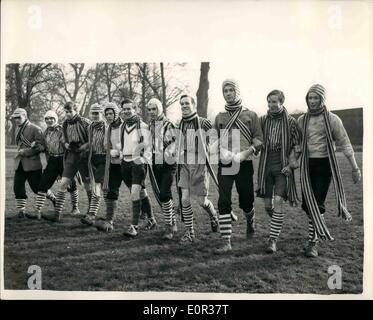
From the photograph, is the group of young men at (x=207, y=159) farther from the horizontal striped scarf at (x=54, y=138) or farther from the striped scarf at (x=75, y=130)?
the horizontal striped scarf at (x=54, y=138)

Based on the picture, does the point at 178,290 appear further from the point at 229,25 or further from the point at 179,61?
the point at 229,25

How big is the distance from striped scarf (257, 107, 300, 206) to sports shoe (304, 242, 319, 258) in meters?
0.49

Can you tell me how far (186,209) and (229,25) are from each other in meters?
2.16

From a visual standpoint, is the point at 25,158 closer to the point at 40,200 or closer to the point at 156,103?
the point at 40,200

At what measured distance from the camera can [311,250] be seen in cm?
507

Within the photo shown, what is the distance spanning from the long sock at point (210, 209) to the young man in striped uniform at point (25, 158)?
6.37 feet

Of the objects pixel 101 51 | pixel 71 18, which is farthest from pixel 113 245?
pixel 71 18

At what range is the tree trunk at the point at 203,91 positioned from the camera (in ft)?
17.1

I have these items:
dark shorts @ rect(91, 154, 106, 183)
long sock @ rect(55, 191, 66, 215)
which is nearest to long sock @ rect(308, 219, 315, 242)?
dark shorts @ rect(91, 154, 106, 183)

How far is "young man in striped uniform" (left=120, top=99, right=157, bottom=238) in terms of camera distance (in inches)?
207

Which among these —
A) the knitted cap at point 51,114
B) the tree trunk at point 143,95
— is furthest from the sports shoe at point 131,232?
the knitted cap at point 51,114

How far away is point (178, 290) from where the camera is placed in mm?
5098

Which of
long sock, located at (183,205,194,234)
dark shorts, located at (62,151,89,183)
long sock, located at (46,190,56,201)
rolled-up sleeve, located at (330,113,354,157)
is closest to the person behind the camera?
rolled-up sleeve, located at (330,113,354,157)

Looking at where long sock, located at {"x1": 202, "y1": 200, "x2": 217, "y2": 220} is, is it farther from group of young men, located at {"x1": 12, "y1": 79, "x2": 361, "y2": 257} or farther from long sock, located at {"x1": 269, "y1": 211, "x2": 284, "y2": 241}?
long sock, located at {"x1": 269, "y1": 211, "x2": 284, "y2": 241}
